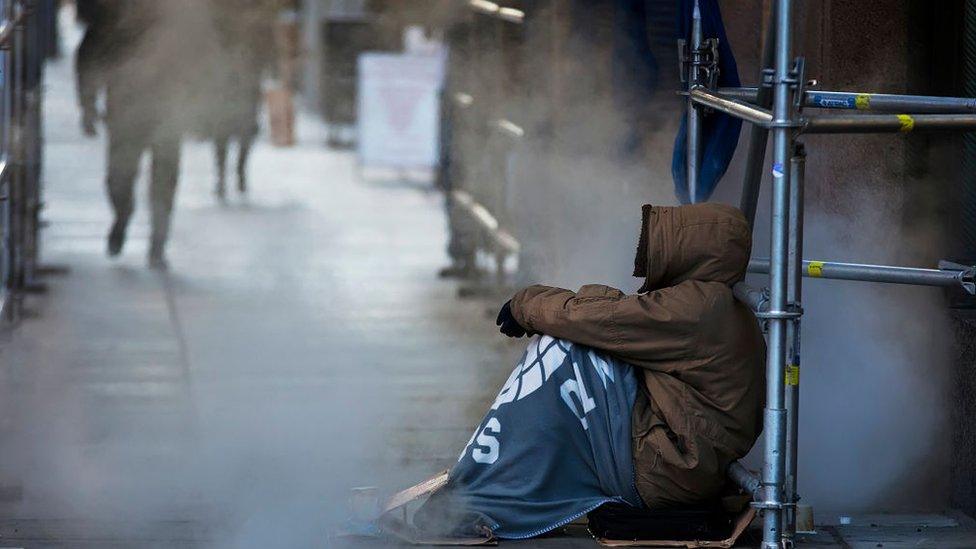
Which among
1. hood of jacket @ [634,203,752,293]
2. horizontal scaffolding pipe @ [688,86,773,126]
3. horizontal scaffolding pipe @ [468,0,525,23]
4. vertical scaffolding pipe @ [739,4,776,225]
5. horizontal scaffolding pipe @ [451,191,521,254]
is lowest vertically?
horizontal scaffolding pipe @ [451,191,521,254]

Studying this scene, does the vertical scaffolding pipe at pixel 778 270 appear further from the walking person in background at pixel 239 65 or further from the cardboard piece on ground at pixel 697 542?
the walking person in background at pixel 239 65

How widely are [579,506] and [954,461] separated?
1.41m

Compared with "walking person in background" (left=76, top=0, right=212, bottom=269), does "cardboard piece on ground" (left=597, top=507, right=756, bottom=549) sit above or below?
below

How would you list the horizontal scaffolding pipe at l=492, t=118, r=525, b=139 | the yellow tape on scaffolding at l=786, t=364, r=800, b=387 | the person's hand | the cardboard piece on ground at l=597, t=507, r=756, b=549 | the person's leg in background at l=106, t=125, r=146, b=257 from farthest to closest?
the person's leg in background at l=106, t=125, r=146, b=257, the person's hand, the horizontal scaffolding pipe at l=492, t=118, r=525, b=139, the cardboard piece on ground at l=597, t=507, r=756, b=549, the yellow tape on scaffolding at l=786, t=364, r=800, b=387

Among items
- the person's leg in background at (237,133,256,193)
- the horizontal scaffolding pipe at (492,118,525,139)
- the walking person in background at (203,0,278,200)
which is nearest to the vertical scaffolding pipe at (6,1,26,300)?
the walking person in background at (203,0,278,200)

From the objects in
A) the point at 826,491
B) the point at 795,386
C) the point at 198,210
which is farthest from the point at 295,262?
the point at 795,386

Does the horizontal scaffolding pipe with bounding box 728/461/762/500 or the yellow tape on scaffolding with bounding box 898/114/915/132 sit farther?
the horizontal scaffolding pipe with bounding box 728/461/762/500

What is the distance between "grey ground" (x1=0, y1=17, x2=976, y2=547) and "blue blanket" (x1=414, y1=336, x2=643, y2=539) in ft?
0.43

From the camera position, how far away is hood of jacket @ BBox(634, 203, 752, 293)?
4211 mm

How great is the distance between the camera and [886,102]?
4.18 m

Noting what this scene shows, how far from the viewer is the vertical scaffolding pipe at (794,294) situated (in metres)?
4.14

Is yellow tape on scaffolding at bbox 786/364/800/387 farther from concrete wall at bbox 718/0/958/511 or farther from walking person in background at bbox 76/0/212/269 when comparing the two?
walking person in background at bbox 76/0/212/269

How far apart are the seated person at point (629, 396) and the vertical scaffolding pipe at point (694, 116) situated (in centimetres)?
54

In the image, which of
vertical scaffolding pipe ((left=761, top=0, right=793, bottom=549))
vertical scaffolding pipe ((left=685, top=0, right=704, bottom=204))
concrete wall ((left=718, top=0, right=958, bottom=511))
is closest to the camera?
vertical scaffolding pipe ((left=761, top=0, right=793, bottom=549))
